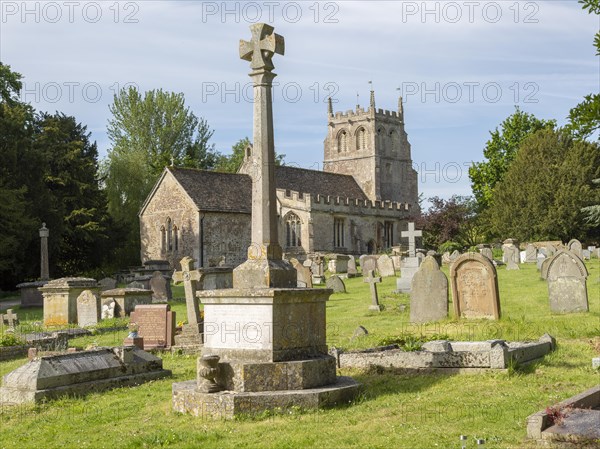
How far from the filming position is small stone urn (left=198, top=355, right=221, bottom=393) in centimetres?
792

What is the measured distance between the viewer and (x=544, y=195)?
48469 mm

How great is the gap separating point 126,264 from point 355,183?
68.0ft

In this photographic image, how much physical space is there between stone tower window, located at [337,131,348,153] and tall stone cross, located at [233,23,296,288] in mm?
56198

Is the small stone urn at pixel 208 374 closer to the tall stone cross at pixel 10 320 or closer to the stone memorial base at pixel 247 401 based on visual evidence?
the stone memorial base at pixel 247 401

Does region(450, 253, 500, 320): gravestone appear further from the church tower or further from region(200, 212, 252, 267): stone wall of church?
the church tower

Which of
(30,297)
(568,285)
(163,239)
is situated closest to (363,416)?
(568,285)

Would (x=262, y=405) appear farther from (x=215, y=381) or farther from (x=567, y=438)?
(x=567, y=438)

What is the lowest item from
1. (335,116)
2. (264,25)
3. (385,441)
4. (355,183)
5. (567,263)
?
(385,441)

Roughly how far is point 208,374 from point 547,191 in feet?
145

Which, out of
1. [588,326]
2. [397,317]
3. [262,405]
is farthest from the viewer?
[397,317]

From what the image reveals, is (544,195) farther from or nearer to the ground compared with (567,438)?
farther from the ground

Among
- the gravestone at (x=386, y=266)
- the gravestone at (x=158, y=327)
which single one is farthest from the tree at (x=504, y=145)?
the gravestone at (x=158, y=327)

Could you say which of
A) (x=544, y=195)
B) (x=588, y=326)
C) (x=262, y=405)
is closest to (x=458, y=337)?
(x=588, y=326)

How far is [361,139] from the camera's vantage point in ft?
210
